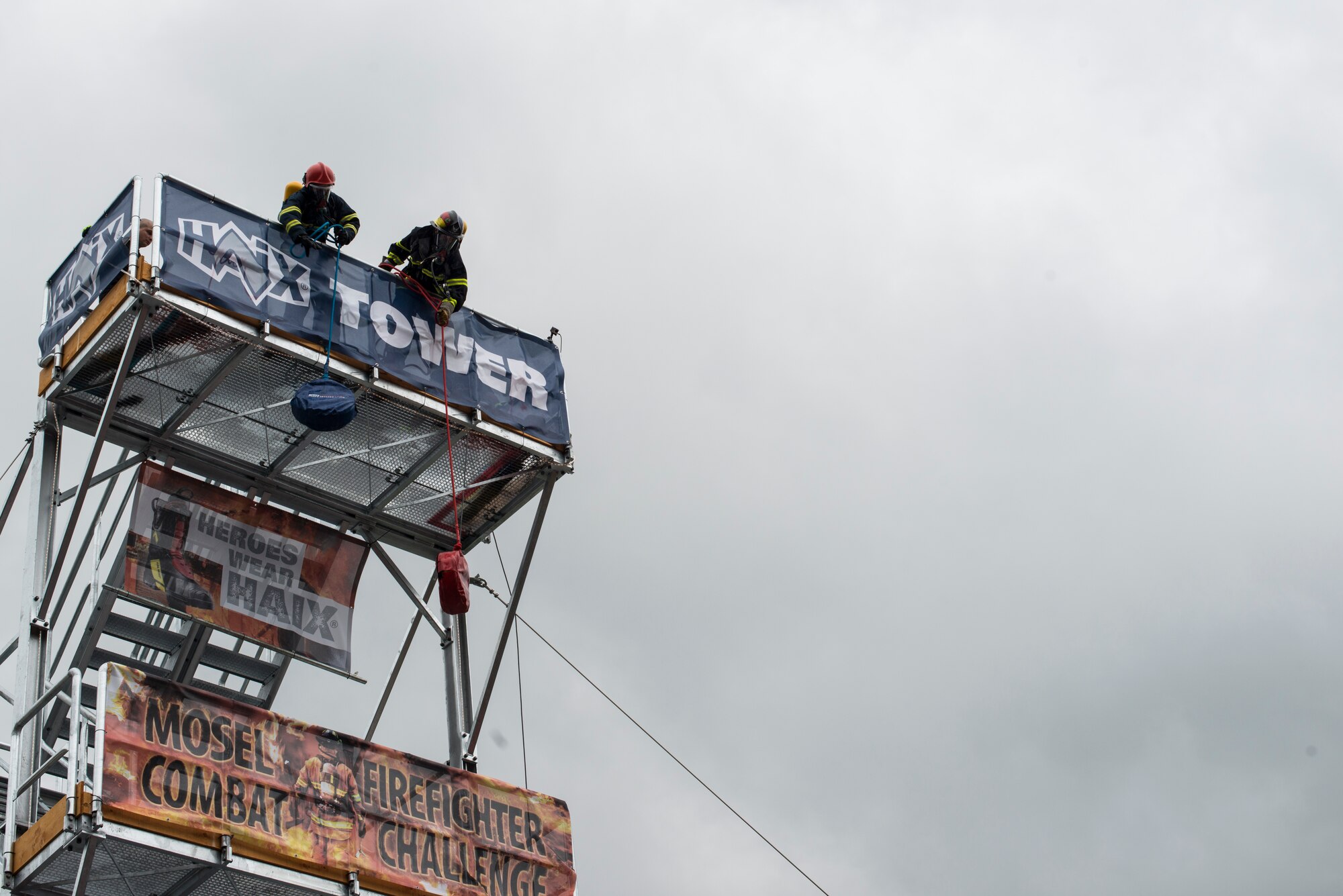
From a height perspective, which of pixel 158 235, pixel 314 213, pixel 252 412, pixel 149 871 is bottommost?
pixel 149 871

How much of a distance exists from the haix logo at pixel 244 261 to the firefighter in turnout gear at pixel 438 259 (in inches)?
62.8

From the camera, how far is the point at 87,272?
62.3 feet

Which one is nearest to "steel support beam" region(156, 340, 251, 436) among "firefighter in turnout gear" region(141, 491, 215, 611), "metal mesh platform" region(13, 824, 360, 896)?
"firefighter in turnout gear" region(141, 491, 215, 611)

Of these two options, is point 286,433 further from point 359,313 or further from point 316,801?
point 316,801

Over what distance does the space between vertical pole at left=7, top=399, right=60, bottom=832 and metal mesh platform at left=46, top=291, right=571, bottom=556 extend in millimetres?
481

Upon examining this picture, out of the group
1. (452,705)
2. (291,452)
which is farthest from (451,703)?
(291,452)

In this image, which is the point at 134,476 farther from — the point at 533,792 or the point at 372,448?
the point at 533,792

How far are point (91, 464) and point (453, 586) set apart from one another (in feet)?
14.4

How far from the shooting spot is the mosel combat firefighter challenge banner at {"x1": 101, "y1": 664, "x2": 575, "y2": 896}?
15773 millimetres

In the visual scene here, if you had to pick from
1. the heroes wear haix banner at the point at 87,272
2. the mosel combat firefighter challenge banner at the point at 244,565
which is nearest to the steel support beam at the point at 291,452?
the mosel combat firefighter challenge banner at the point at 244,565

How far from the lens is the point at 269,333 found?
1877 cm

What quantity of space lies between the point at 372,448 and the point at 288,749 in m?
4.82

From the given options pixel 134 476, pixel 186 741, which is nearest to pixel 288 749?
pixel 186 741

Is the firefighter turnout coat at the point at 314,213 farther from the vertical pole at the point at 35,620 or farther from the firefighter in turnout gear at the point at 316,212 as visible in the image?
the vertical pole at the point at 35,620
